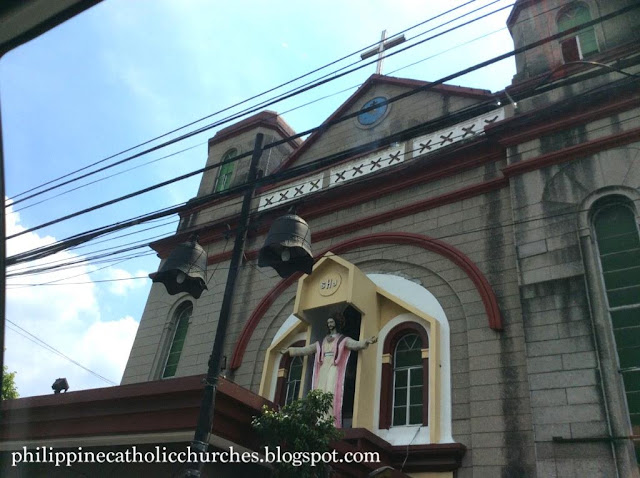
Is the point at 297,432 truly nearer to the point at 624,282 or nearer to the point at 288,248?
the point at 288,248

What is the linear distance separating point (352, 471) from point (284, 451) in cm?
169

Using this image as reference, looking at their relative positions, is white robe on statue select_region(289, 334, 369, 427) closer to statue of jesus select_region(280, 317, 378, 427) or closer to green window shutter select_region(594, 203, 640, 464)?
statue of jesus select_region(280, 317, 378, 427)

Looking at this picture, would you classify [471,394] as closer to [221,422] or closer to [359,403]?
A: [359,403]

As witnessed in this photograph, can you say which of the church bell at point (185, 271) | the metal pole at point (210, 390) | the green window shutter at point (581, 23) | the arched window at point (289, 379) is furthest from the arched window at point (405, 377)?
the green window shutter at point (581, 23)

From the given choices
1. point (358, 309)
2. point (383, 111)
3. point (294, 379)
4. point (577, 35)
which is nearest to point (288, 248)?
point (358, 309)

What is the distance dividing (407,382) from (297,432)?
4150mm

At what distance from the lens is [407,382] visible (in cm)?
1031

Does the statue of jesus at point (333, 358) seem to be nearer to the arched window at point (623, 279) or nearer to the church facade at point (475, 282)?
the church facade at point (475, 282)

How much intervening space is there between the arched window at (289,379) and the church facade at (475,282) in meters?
A: 0.05

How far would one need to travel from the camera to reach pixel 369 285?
37.1ft

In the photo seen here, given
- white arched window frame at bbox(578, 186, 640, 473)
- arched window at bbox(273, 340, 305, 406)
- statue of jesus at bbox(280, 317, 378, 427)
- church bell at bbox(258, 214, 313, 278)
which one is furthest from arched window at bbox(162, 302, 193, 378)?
white arched window frame at bbox(578, 186, 640, 473)

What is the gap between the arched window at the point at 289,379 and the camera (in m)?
11.6

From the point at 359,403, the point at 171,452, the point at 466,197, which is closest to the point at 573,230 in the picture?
the point at 466,197

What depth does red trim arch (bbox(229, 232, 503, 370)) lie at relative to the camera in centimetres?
982
